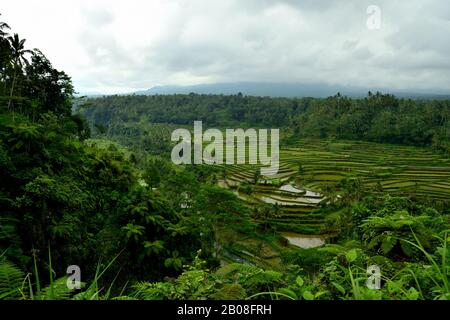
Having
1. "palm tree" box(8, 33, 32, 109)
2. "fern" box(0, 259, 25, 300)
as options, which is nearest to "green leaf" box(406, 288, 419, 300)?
"fern" box(0, 259, 25, 300)

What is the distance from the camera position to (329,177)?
3906cm

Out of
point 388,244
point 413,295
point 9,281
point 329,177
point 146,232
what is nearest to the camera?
point 413,295

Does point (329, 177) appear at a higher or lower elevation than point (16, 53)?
lower

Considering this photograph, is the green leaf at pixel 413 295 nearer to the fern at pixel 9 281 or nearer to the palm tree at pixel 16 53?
the fern at pixel 9 281

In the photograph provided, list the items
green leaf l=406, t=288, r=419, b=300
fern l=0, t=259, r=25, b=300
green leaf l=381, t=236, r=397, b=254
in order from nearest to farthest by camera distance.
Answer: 1. green leaf l=406, t=288, r=419, b=300
2. fern l=0, t=259, r=25, b=300
3. green leaf l=381, t=236, r=397, b=254

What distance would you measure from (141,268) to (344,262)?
936 cm

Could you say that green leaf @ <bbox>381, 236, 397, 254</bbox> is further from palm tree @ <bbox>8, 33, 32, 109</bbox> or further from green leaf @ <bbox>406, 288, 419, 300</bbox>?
palm tree @ <bbox>8, 33, 32, 109</bbox>

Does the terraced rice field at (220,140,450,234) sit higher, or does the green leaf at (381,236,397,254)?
the green leaf at (381,236,397,254)

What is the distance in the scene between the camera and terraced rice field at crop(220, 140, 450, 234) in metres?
29.3

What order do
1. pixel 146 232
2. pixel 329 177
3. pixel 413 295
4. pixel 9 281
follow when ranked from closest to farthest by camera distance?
pixel 413 295, pixel 9 281, pixel 146 232, pixel 329 177

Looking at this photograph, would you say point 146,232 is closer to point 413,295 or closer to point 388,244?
point 388,244

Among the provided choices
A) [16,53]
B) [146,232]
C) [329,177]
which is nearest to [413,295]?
[146,232]

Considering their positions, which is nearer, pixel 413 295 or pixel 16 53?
pixel 413 295

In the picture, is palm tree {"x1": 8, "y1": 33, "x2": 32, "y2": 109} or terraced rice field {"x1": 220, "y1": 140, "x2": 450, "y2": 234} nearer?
palm tree {"x1": 8, "y1": 33, "x2": 32, "y2": 109}
